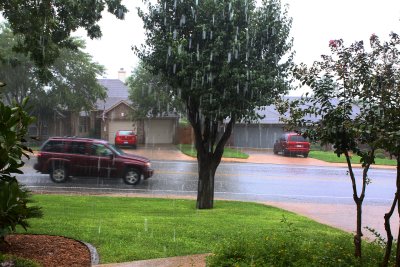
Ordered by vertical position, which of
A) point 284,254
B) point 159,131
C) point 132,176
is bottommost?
point 132,176

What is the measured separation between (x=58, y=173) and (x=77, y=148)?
1104 millimetres

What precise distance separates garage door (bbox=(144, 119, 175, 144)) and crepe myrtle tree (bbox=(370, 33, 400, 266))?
110 feet

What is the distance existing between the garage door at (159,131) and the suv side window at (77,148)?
2221cm

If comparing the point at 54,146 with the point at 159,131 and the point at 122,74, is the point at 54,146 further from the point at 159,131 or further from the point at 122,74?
the point at 122,74

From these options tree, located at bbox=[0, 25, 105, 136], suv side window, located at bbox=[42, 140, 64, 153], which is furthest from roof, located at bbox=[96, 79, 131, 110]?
suv side window, located at bbox=[42, 140, 64, 153]

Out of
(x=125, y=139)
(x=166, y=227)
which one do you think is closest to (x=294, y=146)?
(x=125, y=139)

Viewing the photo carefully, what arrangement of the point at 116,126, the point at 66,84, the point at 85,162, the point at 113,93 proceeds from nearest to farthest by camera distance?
1. the point at 85,162
2. the point at 66,84
3. the point at 116,126
4. the point at 113,93

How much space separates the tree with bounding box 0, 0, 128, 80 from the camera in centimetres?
997

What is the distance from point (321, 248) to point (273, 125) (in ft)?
112

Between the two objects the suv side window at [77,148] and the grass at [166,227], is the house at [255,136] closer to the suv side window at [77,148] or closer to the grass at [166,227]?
the suv side window at [77,148]

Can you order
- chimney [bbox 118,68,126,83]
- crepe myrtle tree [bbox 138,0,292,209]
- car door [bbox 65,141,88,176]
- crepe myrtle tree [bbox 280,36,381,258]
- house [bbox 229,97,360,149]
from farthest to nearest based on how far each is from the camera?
1. chimney [bbox 118,68,126,83]
2. house [bbox 229,97,360,149]
3. car door [bbox 65,141,88,176]
4. crepe myrtle tree [bbox 138,0,292,209]
5. crepe myrtle tree [bbox 280,36,381,258]

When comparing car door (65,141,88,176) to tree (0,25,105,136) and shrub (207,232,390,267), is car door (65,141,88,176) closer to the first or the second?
shrub (207,232,390,267)

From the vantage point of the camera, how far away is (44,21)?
397 inches

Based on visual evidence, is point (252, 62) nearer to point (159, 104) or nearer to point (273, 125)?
point (159, 104)
